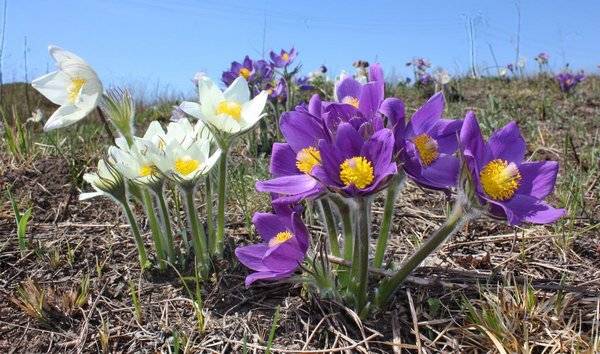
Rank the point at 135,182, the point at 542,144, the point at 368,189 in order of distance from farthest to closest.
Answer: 1. the point at 542,144
2. the point at 135,182
3. the point at 368,189

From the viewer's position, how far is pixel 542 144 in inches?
159

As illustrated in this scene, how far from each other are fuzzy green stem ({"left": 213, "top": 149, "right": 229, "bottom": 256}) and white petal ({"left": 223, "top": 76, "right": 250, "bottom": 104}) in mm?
190

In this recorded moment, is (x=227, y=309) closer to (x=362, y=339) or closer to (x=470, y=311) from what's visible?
(x=362, y=339)

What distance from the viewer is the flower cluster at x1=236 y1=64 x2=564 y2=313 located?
4.71 ft

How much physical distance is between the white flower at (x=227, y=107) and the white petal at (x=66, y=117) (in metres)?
0.34

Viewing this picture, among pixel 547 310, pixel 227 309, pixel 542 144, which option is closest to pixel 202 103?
pixel 227 309

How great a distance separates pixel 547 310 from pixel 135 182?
1.27 meters

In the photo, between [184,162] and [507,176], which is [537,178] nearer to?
[507,176]

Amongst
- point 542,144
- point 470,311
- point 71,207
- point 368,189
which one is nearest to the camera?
Result: point 368,189

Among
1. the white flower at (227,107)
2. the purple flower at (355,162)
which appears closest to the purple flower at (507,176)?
the purple flower at (355,162)

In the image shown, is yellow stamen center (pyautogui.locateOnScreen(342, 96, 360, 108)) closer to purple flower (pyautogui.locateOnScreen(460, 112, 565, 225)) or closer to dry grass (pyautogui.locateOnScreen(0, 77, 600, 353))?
purple flower (pyautogui.locateOnScreen(460, 112, 565, 225))

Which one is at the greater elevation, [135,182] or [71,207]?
[135,182]

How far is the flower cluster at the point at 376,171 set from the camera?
1.44 m

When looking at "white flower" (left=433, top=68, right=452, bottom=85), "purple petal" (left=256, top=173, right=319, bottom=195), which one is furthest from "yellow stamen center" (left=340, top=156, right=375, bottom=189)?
"white flower" (left=433, top=68, right=452, bottom=85)
